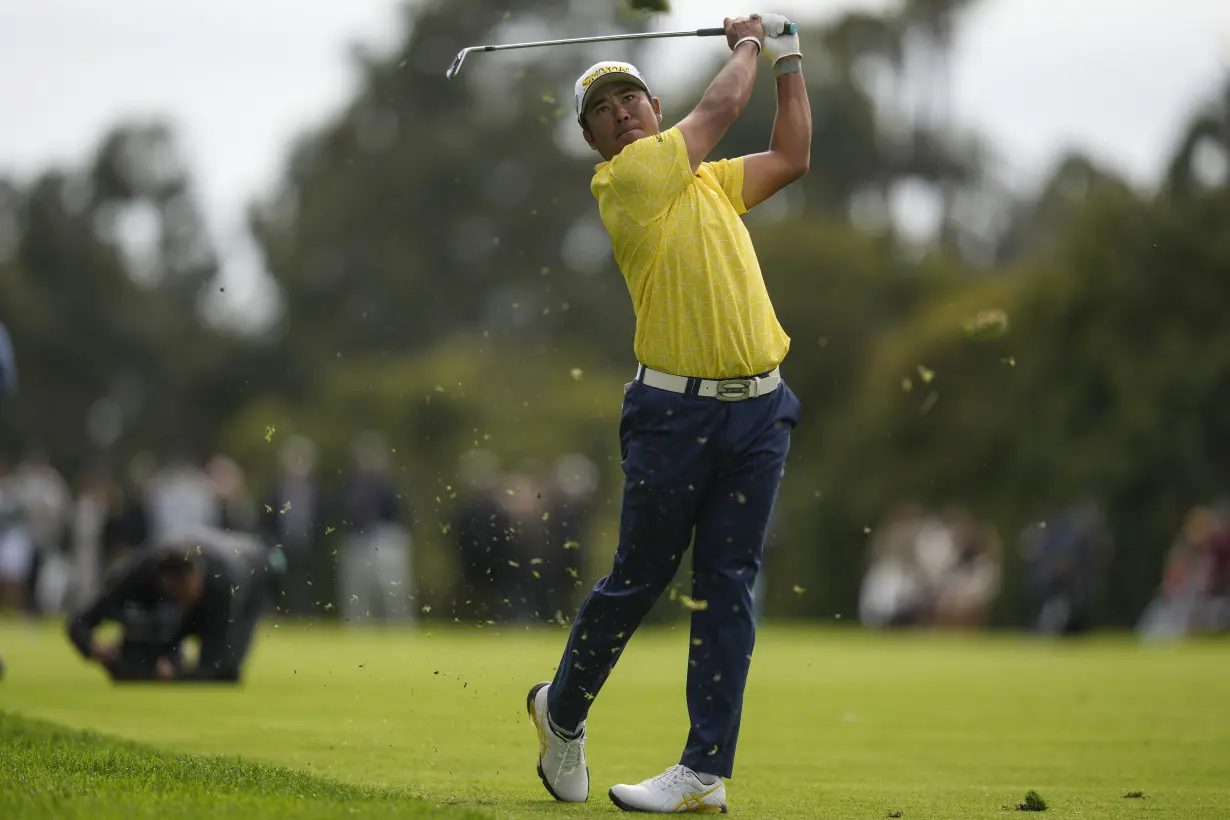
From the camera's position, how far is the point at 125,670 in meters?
12.8

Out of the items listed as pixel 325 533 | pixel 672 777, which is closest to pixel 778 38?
pixel 672 777

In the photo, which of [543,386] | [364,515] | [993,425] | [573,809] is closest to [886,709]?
[573,809]

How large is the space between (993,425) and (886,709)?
2071cm

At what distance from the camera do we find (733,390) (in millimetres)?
6398

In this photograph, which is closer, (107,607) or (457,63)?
(457,63)

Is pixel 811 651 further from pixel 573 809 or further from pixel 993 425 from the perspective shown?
pixel 573 809

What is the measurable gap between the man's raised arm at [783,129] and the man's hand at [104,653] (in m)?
7.15

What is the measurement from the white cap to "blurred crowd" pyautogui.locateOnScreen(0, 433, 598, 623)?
1556 centimetres

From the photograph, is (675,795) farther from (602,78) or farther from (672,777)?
(602,78)

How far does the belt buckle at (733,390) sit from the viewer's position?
21.0ft

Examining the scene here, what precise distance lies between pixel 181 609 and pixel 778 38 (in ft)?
23.8

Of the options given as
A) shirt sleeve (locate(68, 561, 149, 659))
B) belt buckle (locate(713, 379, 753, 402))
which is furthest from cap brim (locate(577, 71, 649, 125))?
shirt sleeve (locate(68, 561, 149, 659))

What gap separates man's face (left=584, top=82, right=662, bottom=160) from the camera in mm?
6543

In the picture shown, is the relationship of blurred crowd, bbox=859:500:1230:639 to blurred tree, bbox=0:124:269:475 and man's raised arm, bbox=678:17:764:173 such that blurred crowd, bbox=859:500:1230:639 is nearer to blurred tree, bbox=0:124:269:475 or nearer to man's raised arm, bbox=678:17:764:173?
man's raised arm, bbox=678:17:764:173
